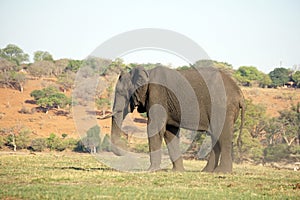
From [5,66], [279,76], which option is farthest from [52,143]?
[279,76]

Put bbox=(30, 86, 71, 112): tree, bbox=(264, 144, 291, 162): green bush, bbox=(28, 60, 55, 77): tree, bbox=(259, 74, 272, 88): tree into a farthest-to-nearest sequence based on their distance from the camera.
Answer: bbox=(259, 74, 272, 88): tree
bbox=(28, 60, 55, 77): tree
bbox=(30, 86, 71, 112): tree
bbox=(264, 144, 291, 162): green bush

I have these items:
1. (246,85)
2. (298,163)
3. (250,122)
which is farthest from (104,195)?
(246,85)

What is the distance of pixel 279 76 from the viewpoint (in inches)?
3866

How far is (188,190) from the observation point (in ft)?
40.7

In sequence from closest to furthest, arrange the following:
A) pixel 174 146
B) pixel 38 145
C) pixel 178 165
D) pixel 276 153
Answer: pixel 178 165 → pixel 174 146 → pixel 276 153 → pixel 38 145

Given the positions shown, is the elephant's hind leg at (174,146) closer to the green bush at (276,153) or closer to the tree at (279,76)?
A: the green bush at (276,153)

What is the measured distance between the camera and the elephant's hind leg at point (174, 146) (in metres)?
18.0

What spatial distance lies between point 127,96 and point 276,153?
2536cm

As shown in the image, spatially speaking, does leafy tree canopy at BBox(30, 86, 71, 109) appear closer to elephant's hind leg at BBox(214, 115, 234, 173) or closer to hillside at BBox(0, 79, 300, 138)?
hillside at BBox(0, 79, 300, 138)

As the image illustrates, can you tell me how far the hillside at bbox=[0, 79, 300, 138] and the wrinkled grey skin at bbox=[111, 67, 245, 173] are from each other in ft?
131

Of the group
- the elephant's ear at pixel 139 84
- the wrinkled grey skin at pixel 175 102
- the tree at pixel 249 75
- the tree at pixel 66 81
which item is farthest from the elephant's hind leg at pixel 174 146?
the tree at pixel 249 75

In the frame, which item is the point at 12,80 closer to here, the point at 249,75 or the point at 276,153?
the point at 249,75

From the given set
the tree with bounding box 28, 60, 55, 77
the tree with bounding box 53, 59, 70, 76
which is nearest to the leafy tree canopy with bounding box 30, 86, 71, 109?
the tree with bounding box 28, 60, 55, 77

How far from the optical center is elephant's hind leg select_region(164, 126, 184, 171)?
17984 mm
